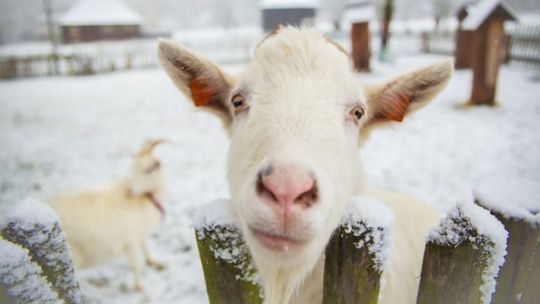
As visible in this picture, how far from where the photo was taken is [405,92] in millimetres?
2041

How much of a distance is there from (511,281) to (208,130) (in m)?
8.41

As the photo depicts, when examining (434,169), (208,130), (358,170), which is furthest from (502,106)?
(358,170)

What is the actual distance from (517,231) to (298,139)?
2.75 ft

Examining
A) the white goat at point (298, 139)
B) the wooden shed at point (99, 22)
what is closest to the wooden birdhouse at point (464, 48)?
the white goat at point (298, 139)

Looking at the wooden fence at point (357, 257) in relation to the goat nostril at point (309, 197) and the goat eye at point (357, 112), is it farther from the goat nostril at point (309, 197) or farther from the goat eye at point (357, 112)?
the goat eye at point (357, 112)

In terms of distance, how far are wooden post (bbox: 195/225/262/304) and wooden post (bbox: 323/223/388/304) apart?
0.29 meters

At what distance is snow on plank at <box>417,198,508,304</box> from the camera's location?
3.62 ft

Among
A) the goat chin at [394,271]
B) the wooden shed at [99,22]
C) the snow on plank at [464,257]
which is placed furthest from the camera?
the wooden shed at [99,22]

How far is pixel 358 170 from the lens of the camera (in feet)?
6.57

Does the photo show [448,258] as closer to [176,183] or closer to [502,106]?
[176,183]

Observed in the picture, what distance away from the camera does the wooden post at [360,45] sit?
1496 centimetres

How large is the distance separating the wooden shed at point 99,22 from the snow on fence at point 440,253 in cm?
5564

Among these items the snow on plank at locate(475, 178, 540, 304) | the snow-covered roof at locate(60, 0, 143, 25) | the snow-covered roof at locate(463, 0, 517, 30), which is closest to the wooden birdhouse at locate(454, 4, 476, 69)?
the snow-covered roof at locate(463, 0, 517, 30)

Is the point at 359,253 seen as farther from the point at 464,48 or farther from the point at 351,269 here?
the point at 464,48
